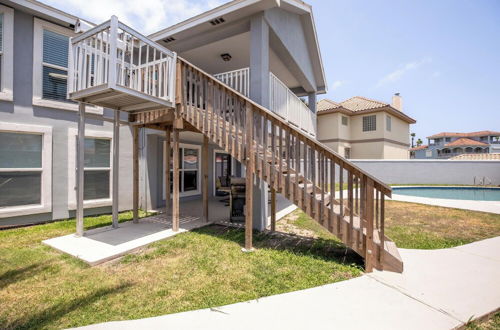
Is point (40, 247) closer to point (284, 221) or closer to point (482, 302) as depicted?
point (284, 221)

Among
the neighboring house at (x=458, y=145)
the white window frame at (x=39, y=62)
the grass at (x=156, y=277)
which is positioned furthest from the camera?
the neighboring house at (x=458, y=145)

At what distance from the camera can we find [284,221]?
23.4ft

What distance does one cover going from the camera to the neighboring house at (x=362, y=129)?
1988 cm

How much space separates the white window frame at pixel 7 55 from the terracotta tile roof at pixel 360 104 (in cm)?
2156

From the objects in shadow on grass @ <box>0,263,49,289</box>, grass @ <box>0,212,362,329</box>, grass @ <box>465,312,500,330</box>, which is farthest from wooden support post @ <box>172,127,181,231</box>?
grass @ <box>465,312,500,330</box>

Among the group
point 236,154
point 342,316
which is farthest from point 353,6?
point 342,316

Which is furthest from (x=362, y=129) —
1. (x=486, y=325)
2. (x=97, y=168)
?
(x=486, y=325)

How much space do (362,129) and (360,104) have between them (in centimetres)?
271

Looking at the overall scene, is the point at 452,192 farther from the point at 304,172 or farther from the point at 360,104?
the point at 304,172

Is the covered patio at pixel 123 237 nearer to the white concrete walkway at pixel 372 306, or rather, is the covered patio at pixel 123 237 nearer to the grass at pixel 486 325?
the white concrete walkway at pixel 372 306

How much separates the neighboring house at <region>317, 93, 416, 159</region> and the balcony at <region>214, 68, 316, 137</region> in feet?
35.0

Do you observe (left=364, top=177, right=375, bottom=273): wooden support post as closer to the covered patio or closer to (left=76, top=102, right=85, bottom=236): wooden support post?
the covered patio

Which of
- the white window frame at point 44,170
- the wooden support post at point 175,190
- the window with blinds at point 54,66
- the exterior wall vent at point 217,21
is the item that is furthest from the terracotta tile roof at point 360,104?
the white window frame at point 44,170

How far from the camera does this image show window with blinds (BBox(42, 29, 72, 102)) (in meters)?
6.62
